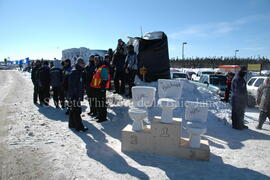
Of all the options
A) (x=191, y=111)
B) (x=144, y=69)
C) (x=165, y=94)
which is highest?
(x=144, y=69)

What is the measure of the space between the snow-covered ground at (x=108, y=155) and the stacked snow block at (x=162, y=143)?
0.15 metres

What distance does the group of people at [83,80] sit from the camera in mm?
6012

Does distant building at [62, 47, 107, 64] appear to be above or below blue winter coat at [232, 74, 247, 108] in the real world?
above

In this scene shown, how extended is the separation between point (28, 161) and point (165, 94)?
10.7 ft

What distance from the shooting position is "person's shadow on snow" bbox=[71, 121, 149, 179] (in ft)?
12.7

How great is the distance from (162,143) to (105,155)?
1268 millimetres

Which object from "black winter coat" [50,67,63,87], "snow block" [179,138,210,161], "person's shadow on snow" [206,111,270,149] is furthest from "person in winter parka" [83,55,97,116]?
"person's shadow on snow" [206,111,270,149]

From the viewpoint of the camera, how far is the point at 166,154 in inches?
178

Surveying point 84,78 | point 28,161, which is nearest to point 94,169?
point 28,161

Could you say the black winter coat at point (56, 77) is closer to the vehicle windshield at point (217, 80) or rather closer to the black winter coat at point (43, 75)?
the black winter coat at point (43, 75)

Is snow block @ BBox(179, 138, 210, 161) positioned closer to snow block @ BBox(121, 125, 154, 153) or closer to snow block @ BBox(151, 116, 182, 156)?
snow block @ BBox(151, 116, 182, 156)

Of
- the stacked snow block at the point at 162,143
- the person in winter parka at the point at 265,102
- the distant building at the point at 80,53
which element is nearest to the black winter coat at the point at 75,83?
the stacked snow block at the point at 162,143

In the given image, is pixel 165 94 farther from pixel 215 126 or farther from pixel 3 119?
pixel 3 119

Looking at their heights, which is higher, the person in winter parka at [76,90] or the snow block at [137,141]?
the person in winter parka at [76,90]
